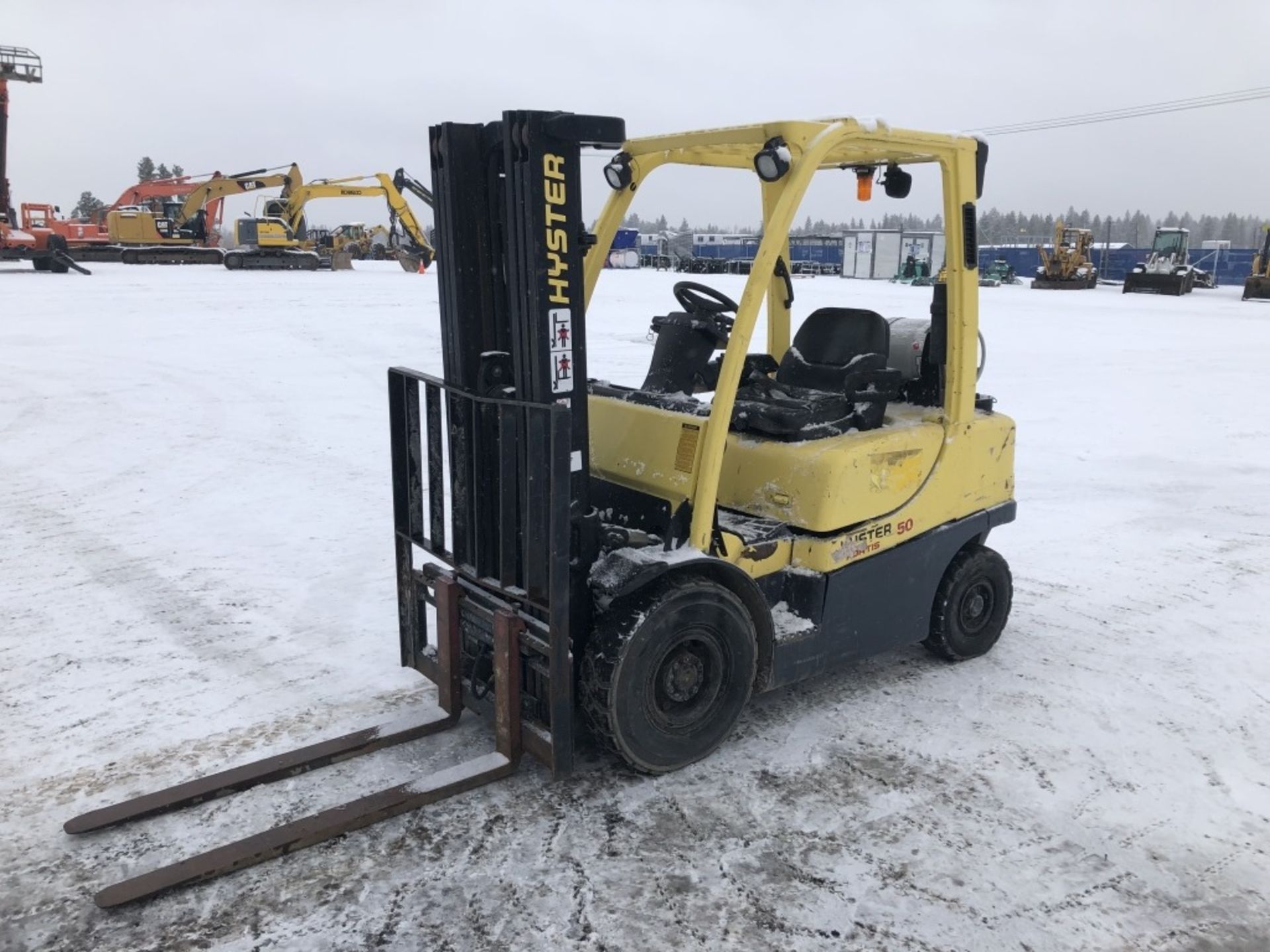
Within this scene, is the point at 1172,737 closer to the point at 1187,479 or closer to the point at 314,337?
the point at 1187,479

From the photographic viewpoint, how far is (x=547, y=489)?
3234mm

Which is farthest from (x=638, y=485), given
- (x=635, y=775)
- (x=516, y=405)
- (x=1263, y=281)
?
(x=1263, y=281)

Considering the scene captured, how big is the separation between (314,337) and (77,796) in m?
13.5

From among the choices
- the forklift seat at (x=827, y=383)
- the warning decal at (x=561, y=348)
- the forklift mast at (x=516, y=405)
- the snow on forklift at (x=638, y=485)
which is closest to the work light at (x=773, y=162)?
the snow on forklift at (x=638, y=485)

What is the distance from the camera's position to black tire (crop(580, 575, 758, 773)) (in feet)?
11.1

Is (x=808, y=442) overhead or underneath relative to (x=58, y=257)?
underneath

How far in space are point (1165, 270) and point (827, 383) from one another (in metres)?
39.8

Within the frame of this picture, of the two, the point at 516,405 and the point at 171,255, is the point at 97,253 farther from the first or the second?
the point at 516,405

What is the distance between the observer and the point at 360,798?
11.2 ft

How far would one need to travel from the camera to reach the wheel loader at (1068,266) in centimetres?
4016

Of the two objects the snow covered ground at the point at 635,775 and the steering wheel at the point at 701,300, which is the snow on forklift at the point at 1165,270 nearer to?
the snow covered ground at the point at 635,775

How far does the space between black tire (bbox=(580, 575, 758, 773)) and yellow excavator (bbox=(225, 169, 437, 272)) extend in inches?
1298

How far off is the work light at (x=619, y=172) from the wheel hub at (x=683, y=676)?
2174 millimetres

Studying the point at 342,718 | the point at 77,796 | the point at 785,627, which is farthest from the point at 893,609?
the point at 77,796
